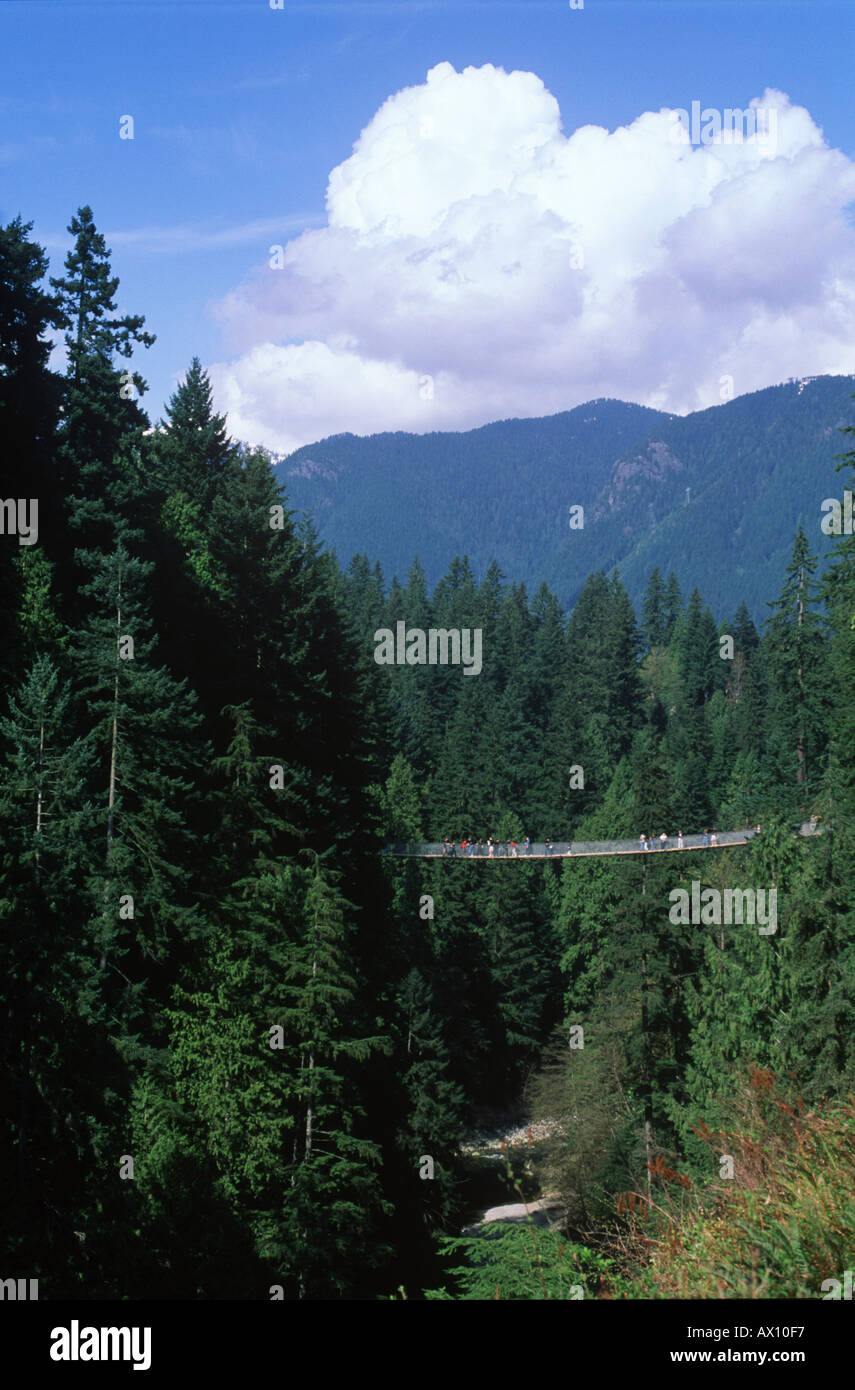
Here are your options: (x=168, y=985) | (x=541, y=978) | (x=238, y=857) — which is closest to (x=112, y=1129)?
(x=168, y=985)

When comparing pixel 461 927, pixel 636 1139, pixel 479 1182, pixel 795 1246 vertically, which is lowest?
pixel 479 1182

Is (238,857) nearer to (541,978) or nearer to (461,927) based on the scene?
(461,927)

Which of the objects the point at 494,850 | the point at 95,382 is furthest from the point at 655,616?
the point at 95,382

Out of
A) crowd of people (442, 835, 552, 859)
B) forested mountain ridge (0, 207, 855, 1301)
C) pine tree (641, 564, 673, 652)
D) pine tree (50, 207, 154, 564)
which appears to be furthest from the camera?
pine tree (641, 564, 673, 652)

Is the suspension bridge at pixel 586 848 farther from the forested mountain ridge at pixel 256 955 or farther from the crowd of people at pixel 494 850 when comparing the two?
the forested mountain ridge at pixel 256 955

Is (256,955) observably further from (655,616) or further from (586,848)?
(655,616)

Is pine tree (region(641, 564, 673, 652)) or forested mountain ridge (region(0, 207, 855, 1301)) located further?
pine tree (region(641, 564, 673, 652))

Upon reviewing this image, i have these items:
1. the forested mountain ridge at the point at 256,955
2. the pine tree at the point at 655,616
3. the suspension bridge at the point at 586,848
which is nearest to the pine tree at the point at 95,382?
the forested mountain ridge at the point at 256,955

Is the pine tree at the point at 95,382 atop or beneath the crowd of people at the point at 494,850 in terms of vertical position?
atop

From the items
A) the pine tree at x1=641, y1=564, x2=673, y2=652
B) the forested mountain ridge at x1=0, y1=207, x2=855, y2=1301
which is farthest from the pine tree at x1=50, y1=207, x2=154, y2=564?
the pine tree at x1=641, y1=564, x2=673, y2=652

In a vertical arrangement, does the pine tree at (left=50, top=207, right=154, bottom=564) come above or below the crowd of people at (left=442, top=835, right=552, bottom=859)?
above

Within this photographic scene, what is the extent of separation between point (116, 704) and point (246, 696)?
5440 mm

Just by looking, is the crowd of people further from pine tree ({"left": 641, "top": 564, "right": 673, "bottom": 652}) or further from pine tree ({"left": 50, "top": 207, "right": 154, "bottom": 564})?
pine tree ({"left": 641, "top": 564, "right": 673, "bottom": 652})

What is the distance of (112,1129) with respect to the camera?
1719 centimetres
